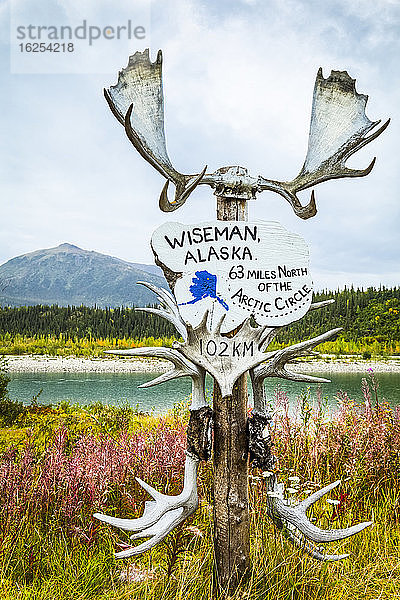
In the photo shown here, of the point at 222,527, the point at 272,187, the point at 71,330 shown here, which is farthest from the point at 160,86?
the point at 71,330

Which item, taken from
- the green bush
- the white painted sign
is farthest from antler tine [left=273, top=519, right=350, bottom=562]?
the green bush

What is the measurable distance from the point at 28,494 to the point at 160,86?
8.47 feet

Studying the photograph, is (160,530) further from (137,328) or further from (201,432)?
(137,328)

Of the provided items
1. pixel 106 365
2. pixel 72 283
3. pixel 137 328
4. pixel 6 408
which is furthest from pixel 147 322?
pixel 72 283

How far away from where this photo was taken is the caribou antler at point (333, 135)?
2689mm

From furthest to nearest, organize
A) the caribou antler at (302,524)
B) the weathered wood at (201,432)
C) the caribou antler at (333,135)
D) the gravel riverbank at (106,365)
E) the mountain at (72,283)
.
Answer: the mountain at (72,283) → the gravel riverbank at (106,365) → the caribou antler at (333,135) → the caribou antler at (302,524) → the weathered wood at (201,432)

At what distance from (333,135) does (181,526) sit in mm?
2407

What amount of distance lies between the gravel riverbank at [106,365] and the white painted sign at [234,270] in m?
19.6

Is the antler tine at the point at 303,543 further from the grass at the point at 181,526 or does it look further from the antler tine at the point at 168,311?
the antler tine at the point at 168,311

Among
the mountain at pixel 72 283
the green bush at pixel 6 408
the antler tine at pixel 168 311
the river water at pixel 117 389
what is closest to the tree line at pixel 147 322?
the river water at pixel 117 389

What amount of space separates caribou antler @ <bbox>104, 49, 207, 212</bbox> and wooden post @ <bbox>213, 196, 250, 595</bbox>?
317mm

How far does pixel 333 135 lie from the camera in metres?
2.70

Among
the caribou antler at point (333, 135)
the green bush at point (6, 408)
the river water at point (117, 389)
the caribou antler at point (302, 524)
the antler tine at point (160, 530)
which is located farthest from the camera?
the river water at point (117, 389)

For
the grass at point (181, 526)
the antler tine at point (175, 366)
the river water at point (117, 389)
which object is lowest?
the river water at point (117, 389)
